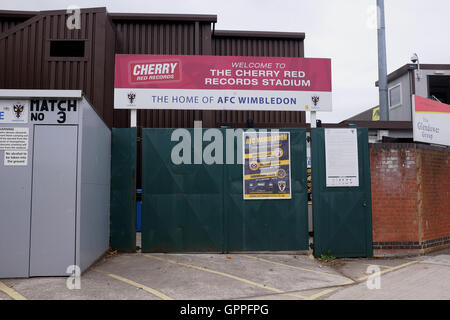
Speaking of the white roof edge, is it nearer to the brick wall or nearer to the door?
the door

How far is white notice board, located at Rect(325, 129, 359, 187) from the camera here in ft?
25.7

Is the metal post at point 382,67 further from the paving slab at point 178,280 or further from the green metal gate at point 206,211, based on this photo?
the paving slab at point 178,280

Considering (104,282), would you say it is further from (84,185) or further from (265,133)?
(265,133)

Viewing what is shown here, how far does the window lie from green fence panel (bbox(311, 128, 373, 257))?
12.9 meters

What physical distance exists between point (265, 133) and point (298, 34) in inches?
335

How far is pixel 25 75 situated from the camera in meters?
11.8

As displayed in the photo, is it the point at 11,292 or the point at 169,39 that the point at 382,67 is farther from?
the point at 11,292

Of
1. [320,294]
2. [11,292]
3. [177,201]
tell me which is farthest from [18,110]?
[320,294]

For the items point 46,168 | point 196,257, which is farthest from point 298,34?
point 46,168

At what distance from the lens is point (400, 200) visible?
25.8 ft

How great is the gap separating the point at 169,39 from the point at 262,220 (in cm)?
890

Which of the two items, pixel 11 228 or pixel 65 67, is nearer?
pixel 11 228

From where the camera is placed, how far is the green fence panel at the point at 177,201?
7.67 m
